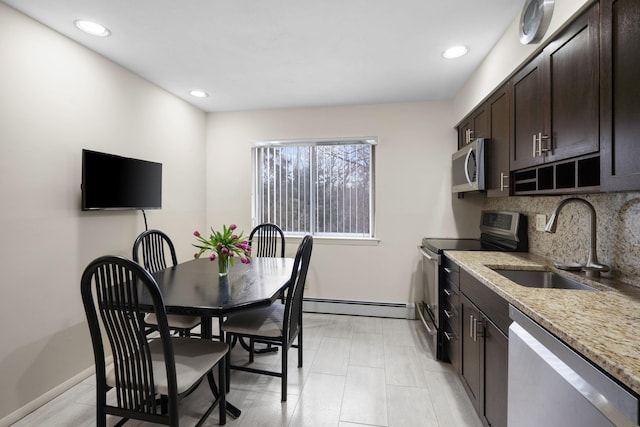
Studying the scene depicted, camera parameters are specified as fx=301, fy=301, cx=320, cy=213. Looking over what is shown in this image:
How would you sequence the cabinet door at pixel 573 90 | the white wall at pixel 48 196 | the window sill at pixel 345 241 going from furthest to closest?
the window sill at pixel 345 241 → the white wall at pixel 48 196 → the cabinet door at pixel 573 90

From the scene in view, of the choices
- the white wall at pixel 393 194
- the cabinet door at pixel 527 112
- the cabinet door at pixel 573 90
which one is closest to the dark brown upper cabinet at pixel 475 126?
the white wall at pixel 393 194

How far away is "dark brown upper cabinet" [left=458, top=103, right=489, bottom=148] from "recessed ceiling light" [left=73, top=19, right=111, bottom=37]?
2892 mm

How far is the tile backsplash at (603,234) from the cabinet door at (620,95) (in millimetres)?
497

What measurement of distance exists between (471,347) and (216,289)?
162 cm

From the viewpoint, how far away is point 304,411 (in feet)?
6.22

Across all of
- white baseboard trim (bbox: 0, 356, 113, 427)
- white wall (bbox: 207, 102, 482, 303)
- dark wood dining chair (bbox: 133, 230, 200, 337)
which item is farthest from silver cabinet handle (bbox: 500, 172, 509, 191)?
white baseboard trim (bbox: 0, 356, 113, 427)

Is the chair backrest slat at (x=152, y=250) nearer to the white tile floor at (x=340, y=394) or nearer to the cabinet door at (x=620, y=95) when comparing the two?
the white tile floor at (x=340, y=394)

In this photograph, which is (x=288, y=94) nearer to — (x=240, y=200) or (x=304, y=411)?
(x=240, y=200)

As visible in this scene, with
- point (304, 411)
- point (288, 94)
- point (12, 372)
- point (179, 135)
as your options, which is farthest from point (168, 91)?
point (304, 411)

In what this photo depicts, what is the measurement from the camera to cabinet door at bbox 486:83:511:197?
209 centimetres

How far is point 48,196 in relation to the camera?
2.02 meters

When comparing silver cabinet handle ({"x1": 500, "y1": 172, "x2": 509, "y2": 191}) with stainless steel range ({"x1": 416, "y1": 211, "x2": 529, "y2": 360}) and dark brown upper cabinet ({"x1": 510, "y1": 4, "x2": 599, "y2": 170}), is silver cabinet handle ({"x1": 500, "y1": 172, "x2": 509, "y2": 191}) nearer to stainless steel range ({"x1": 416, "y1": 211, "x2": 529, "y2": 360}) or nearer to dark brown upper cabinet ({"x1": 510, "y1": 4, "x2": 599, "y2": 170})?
dark brown upper cabinet ({"x1": 510, "y1": 4, "x2": 599, "y2": 170})

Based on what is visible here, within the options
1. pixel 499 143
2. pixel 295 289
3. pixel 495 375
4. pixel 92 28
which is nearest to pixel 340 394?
pixel 295 289

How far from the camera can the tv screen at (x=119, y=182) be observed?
2.17 metres
